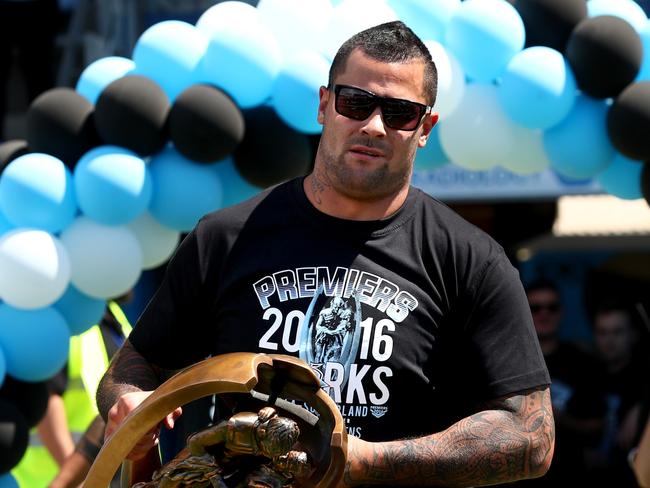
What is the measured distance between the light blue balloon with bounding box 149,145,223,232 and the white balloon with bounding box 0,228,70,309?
407mm

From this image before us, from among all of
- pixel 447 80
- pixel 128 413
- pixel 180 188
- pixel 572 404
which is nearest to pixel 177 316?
pixel 128 413

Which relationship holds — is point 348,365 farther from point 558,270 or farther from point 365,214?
point 558,270

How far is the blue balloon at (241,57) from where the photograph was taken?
410cm

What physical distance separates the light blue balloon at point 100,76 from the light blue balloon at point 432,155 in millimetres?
1133

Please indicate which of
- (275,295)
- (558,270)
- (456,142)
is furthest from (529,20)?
(558,270)

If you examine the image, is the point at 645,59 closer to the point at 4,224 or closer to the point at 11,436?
the point at 4,224

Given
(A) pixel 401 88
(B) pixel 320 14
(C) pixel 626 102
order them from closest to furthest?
1. (A) pixel 401 88
2. (C) pixel 626 102
3. (B) pixel 320 14

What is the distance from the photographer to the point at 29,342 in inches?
162

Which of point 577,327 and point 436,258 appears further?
point 577,327

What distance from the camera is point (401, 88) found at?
232cm

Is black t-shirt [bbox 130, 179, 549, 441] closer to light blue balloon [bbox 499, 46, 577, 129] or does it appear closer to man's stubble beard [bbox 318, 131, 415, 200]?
man's stubble beard [bbox 318, 131, 415, 200]

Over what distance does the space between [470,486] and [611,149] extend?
2217 millimetres

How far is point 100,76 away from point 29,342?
1021 millimetres

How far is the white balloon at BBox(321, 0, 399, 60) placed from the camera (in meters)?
4.02
